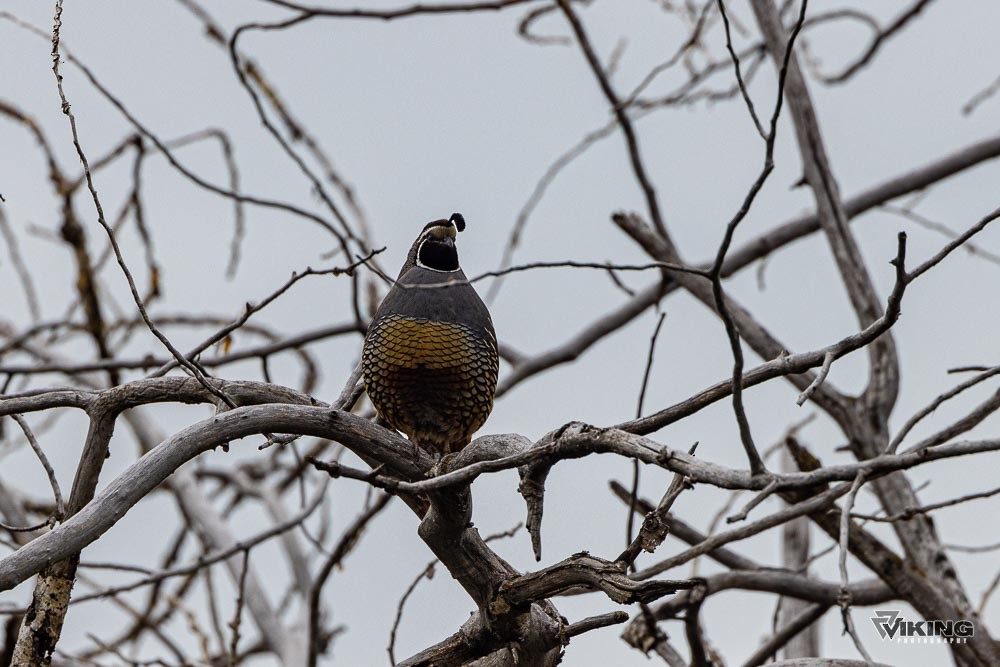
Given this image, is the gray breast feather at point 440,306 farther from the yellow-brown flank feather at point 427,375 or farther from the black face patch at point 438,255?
the black face patch at point 438,255

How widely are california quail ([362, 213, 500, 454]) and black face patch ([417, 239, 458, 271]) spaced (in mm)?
306

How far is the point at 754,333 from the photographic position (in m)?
4.91

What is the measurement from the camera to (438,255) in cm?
407

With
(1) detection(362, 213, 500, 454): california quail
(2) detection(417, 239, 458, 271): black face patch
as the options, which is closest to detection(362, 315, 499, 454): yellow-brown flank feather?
(1) detection(362, 213, 500, 454): california quail

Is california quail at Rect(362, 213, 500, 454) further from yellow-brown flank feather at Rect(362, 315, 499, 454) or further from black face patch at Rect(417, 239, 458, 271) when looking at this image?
black face patch at Rect(417, 239, 458, 271)

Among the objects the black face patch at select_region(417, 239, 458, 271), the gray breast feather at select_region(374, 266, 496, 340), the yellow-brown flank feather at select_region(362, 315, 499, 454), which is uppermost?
the black face patch at select_region(417, 239, 458, 271)

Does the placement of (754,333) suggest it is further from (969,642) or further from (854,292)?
(969,642)

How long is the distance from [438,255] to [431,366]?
1.89ft

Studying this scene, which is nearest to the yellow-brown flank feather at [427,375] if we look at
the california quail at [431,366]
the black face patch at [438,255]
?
the california quail at [431,366]

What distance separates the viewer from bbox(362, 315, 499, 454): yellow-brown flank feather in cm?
362

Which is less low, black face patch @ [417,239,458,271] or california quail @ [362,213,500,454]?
black face patch @ [417,239,458,271]

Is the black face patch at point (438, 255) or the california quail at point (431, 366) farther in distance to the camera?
the black face patch at point (438, 255)

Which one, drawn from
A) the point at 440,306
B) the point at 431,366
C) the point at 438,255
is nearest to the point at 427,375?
the point at 431,366

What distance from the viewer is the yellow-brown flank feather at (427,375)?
362cm
